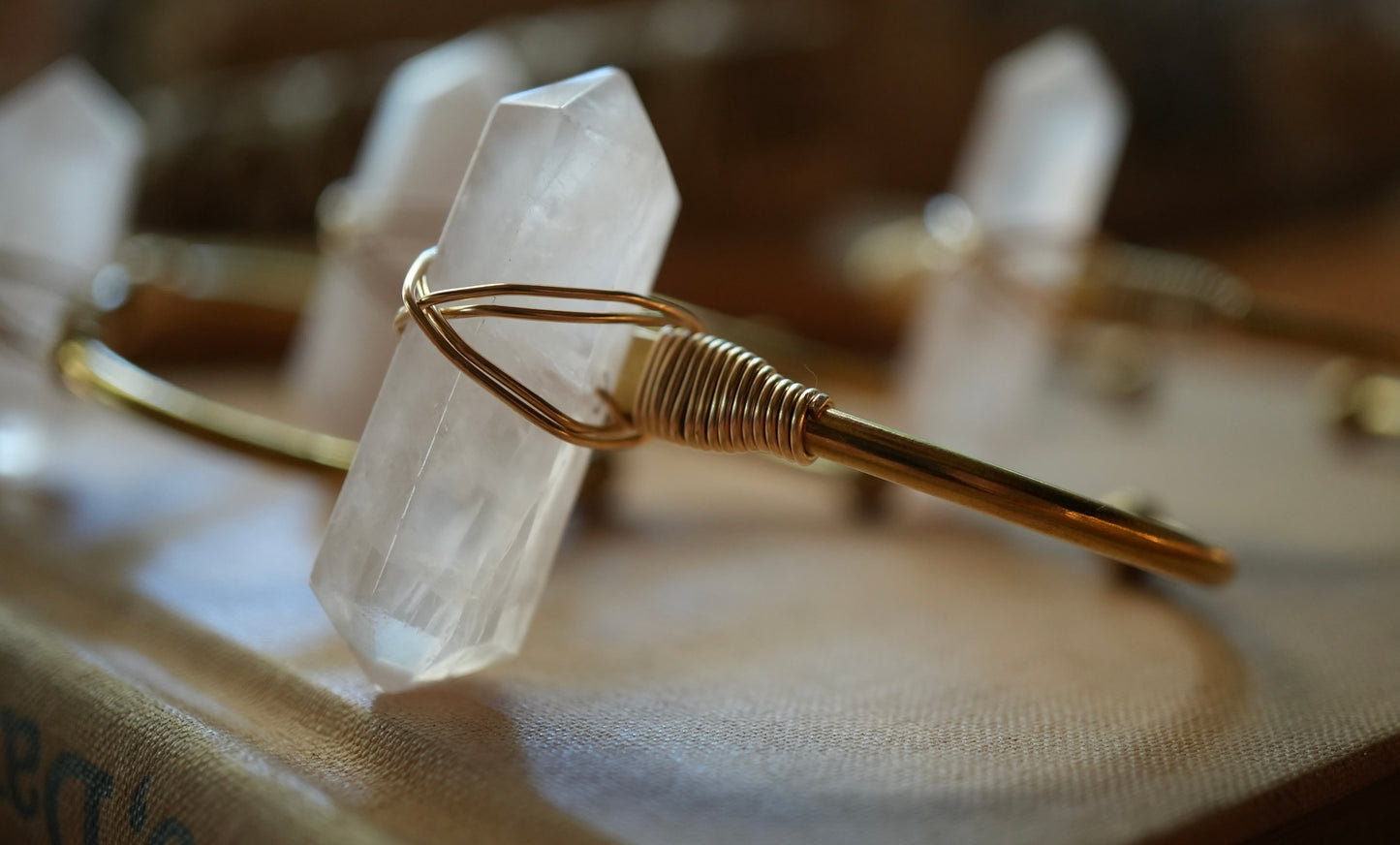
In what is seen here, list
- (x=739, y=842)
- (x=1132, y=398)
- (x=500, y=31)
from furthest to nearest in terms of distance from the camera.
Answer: (x=500, y=31) < (x=1132, y=398) < (x=739, y=842)

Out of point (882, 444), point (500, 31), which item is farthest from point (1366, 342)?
point (500, 31)

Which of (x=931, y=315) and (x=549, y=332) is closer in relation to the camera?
(x=549, y=332)

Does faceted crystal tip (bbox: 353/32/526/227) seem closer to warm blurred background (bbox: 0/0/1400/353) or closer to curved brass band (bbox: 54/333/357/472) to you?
curved brass band (bbox: 54/333/357/472)

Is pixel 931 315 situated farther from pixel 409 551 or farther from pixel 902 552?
pixel 409 551

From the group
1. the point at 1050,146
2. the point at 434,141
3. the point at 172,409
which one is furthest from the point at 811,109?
the point at 172,409

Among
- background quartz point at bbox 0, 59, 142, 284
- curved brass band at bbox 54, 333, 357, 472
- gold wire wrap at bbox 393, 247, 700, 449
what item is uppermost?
gold wire wrap at bbox 393, 247, 700, 449

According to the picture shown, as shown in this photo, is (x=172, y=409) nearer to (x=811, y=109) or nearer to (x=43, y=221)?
(x=43, y=221)

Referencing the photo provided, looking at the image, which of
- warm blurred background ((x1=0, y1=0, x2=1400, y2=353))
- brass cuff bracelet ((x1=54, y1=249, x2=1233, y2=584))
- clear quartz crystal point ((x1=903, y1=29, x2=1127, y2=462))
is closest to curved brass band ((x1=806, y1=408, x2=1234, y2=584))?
brass cuff bracelet ((x1=54, y1=249, x2=1233, y2=584))

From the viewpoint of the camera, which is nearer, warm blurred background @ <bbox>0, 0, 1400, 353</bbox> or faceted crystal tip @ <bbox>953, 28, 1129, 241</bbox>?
faceted crystal tip @ <bbox>953, 28, 1129, 241</bbox>
